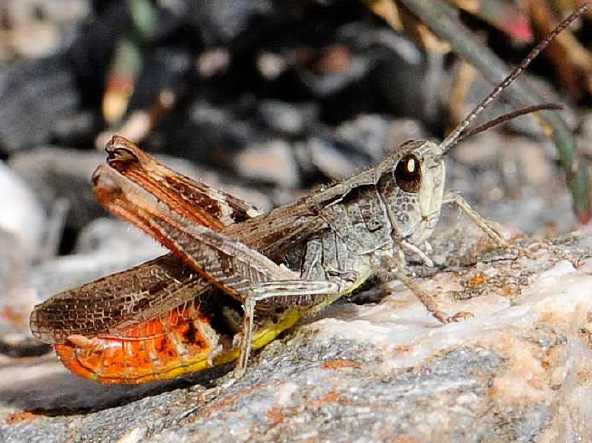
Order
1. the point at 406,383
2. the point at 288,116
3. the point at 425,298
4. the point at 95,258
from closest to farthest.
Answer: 1. the point at 406,383
2. the point at 425,298
3. the point at 95,258
4. the point at 288,116

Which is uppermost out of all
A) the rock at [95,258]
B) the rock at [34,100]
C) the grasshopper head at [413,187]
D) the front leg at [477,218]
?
the rock at [34,100]

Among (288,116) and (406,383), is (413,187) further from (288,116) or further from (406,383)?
(288,116)

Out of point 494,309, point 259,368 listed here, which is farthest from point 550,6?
point 259,368

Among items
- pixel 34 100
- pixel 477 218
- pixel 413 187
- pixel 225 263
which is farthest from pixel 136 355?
pixel 34 100

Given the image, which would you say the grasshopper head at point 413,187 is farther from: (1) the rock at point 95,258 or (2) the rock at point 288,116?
(2) the rock at point 288,116

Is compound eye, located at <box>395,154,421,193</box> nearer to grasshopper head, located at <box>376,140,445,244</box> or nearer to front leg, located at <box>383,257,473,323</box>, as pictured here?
grasshopper head, located at <box>376,140,445,244</box>

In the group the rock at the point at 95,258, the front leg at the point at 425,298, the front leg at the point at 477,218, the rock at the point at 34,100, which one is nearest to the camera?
the front leg at the point at 425,298

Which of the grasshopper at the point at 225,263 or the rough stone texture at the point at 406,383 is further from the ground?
the grasshopper at the point at 225,263

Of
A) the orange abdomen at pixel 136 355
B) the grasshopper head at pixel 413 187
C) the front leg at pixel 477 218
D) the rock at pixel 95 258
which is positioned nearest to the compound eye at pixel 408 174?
the grasshopper head at pixel 413 187
